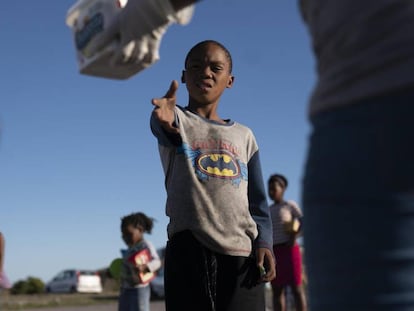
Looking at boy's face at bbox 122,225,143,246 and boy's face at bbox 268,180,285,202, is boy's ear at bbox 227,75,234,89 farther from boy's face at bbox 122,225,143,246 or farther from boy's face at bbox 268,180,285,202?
boy's face at bbox 268,180,285,202

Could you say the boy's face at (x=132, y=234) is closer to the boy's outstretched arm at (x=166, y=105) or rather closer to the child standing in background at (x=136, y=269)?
the child standing in background at (x=136, y=269)

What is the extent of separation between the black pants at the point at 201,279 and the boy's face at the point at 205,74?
0.60 meters

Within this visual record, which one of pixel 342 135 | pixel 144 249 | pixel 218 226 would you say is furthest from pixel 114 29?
pixel 144 249

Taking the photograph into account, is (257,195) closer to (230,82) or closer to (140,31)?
(230,82)

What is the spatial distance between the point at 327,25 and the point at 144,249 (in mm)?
6040

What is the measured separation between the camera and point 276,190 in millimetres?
8172

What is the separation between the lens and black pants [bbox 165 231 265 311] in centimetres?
264

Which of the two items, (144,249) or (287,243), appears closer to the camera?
(144,249)

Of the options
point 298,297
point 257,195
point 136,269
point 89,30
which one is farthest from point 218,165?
point 298,297

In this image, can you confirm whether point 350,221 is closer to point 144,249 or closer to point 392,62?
point 392,62

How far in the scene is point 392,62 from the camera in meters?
1.25

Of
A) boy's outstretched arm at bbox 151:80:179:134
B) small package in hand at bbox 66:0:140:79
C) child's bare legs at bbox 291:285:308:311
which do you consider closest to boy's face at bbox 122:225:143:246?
child's bare legs at bbox 291:285:308:311

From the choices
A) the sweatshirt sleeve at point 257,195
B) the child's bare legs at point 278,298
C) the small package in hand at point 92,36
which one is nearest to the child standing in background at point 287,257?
the child's bare legs at point 278,298

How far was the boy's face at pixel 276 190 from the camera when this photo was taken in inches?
321
